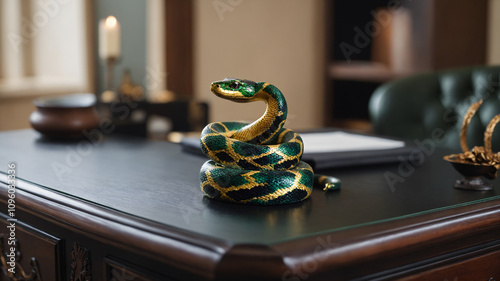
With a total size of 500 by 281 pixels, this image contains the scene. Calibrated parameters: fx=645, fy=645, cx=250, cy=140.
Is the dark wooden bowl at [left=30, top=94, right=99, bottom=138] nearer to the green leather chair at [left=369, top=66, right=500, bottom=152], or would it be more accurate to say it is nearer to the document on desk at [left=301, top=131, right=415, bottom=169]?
the document on desk at [left=301, top=131, right=415, bottom=169]

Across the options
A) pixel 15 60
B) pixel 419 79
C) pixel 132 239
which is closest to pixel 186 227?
pixel 132 239

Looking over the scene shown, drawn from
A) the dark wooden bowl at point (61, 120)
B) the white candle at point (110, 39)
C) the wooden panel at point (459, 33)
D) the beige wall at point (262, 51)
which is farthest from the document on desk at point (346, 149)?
the beige wall at point (262, 51)

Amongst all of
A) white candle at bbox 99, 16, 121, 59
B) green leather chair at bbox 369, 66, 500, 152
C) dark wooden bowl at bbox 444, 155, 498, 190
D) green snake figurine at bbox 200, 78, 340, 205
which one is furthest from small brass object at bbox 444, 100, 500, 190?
white candle at bbox 99, 16, 121, 59

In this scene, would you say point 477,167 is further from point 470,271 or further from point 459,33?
point 459,33

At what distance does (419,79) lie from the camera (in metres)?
1.73

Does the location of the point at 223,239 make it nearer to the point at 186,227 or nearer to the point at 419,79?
the point at 186,227

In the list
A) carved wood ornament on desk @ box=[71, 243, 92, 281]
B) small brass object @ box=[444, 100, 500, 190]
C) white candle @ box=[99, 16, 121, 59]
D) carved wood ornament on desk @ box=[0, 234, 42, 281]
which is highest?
white candle @ box=[99, 16, 121, 59]

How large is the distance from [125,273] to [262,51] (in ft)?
9.14

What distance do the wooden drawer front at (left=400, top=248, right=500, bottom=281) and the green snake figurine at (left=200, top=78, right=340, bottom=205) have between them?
0.17 m

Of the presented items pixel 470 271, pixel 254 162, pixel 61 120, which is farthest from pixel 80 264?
pixel 61 120

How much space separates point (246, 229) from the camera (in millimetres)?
631

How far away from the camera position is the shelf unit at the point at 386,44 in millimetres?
2799

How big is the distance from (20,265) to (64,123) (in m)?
A: 0.56

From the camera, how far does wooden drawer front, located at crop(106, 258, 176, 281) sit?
2.18ft
